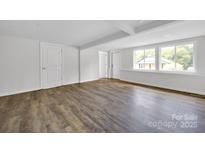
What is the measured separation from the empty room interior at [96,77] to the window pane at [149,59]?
32mm

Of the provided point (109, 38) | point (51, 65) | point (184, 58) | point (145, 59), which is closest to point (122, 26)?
point (109, 38)

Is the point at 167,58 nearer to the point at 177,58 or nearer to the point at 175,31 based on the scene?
the point at 177,58

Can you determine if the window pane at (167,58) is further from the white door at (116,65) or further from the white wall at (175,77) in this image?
the white door at (116,65)

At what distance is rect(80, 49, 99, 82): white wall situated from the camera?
297 inches

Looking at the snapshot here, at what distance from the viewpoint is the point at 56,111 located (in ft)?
9.53

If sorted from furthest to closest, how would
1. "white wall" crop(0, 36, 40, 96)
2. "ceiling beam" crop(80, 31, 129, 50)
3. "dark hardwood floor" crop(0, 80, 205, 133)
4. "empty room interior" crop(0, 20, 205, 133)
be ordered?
Answer: "white wall" crop(0, 36, 40, 96) < "ceiling beam" crop(80, 31, 129, 50) < "empty room interior" crop(0, 20, 205, 133) < "dark hardwood floor" crop(0, 80, 205, 133)

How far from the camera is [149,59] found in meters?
6.45

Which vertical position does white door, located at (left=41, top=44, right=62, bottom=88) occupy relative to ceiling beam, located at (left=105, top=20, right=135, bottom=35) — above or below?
below

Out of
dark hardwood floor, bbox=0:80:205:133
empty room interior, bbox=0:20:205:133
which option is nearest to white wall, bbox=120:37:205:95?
empty room interior, bbox=0:20:205:133

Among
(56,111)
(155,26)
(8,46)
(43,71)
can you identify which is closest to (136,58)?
(155,26)

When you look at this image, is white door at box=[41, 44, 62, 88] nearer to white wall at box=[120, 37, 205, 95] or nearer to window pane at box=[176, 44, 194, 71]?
white wall at box=[120, 37, 205, 95]

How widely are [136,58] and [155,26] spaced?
4314 millimetres

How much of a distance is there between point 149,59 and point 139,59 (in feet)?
2.33
